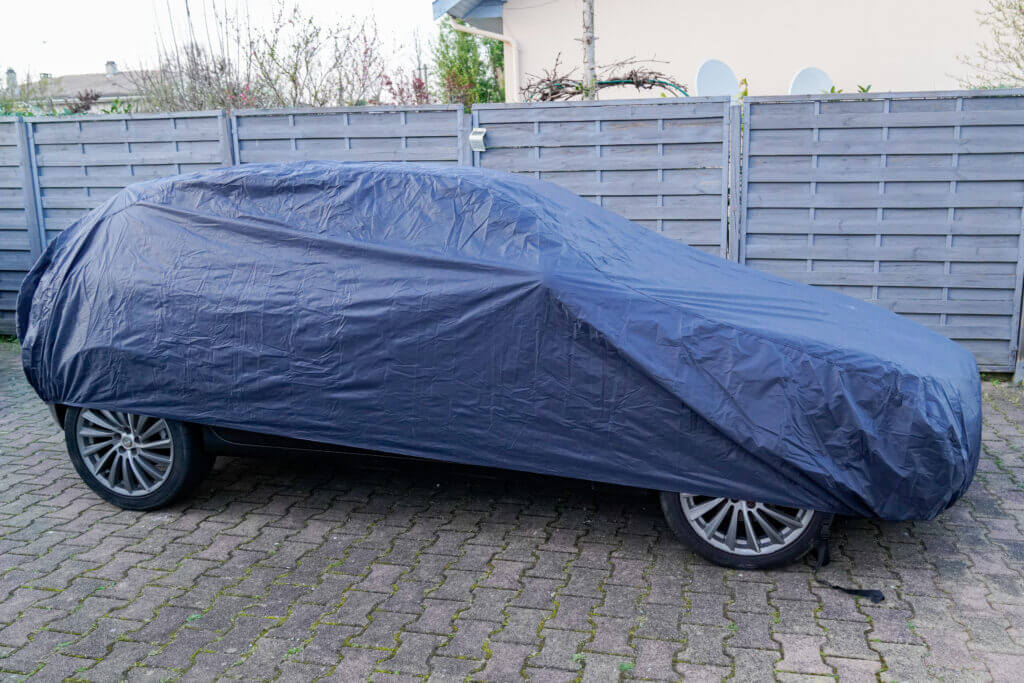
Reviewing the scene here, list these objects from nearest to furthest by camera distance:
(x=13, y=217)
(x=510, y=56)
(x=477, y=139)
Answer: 1. (x=477, y=139)
2. (x=13, y=217)
3. (x=510, y=56)

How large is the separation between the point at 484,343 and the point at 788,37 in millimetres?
10490

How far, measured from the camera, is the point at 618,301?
11.6 ft

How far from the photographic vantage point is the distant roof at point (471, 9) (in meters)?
13.4

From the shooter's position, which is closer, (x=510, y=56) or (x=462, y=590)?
(x=462, y=590)

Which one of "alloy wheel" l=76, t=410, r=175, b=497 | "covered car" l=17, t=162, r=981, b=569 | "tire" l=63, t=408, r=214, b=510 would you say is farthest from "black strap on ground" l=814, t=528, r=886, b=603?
"alloy wheel" l=76, t=410, r=175, b=497

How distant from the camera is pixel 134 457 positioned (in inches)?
170

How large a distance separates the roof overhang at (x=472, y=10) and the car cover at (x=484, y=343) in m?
10.0

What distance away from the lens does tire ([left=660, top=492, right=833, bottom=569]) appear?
3617mm

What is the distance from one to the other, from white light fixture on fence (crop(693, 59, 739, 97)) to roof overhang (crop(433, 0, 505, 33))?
5.33 meters

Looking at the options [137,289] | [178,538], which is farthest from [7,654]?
[137,289]

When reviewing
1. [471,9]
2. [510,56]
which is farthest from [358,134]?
[510,56]

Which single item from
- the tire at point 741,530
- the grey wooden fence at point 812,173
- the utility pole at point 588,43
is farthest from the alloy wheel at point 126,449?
the utility pole at point 588,43

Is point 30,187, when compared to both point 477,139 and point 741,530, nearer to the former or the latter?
point 477,139

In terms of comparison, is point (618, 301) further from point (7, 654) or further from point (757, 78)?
point (757, 78)
